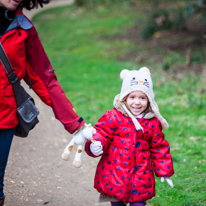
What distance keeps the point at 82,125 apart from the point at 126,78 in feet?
2.01

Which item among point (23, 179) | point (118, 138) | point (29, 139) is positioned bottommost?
point (29, 139)

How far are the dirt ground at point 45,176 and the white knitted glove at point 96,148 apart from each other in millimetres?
1244

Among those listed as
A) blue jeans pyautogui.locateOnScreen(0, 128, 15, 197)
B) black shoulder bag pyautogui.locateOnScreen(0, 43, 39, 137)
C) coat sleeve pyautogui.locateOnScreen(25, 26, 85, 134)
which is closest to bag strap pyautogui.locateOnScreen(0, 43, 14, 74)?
black shoulder bag pyautogui.locateOnScreen(0, 43, 39, 137)

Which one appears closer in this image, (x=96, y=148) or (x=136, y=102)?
(x=96, y=148)

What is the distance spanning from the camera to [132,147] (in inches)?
110

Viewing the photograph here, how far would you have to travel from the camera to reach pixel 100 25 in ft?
54.7

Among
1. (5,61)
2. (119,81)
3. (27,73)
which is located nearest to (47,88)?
(27,73)

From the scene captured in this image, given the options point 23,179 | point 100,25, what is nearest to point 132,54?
point 100,25

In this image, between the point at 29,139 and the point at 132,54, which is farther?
the point at 132,54

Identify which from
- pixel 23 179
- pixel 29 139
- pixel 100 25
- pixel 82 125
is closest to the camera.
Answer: pixel 82 125

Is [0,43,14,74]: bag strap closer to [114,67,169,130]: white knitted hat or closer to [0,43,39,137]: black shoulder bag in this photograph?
[0,43,39,137]: black shoulder bag

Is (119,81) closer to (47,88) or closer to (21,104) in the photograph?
(47,88)

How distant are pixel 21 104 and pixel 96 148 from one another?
715 millimetres

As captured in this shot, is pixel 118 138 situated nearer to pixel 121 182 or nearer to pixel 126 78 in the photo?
pixel 121 182
